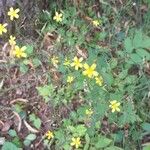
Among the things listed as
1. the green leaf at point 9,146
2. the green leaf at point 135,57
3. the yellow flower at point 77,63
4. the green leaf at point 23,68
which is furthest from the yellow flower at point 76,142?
the green leaf at point 135,57

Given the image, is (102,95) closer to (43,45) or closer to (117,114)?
(117,114)

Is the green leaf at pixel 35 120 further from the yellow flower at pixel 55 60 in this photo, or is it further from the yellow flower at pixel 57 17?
the yellow flower at pixel 57 17

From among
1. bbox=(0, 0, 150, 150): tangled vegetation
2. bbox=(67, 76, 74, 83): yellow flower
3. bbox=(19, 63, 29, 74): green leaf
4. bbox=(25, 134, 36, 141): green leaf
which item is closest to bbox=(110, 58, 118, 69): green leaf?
bbox=(0, 0, 150, 150): tangled vegetation

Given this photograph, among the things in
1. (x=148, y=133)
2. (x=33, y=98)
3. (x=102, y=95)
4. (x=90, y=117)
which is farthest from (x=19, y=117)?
(x=148, y=133)

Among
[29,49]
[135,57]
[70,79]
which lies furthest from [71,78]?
[135,57]

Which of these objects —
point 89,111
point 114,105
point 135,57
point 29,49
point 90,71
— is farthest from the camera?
point 29,49

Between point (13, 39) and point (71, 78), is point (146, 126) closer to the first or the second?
point (71, 78)

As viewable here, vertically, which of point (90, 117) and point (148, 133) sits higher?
point (90, 117)

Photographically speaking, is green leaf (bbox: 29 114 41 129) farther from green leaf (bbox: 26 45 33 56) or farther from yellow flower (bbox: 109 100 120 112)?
yellow flower (bbox: 109 100 120 112)
